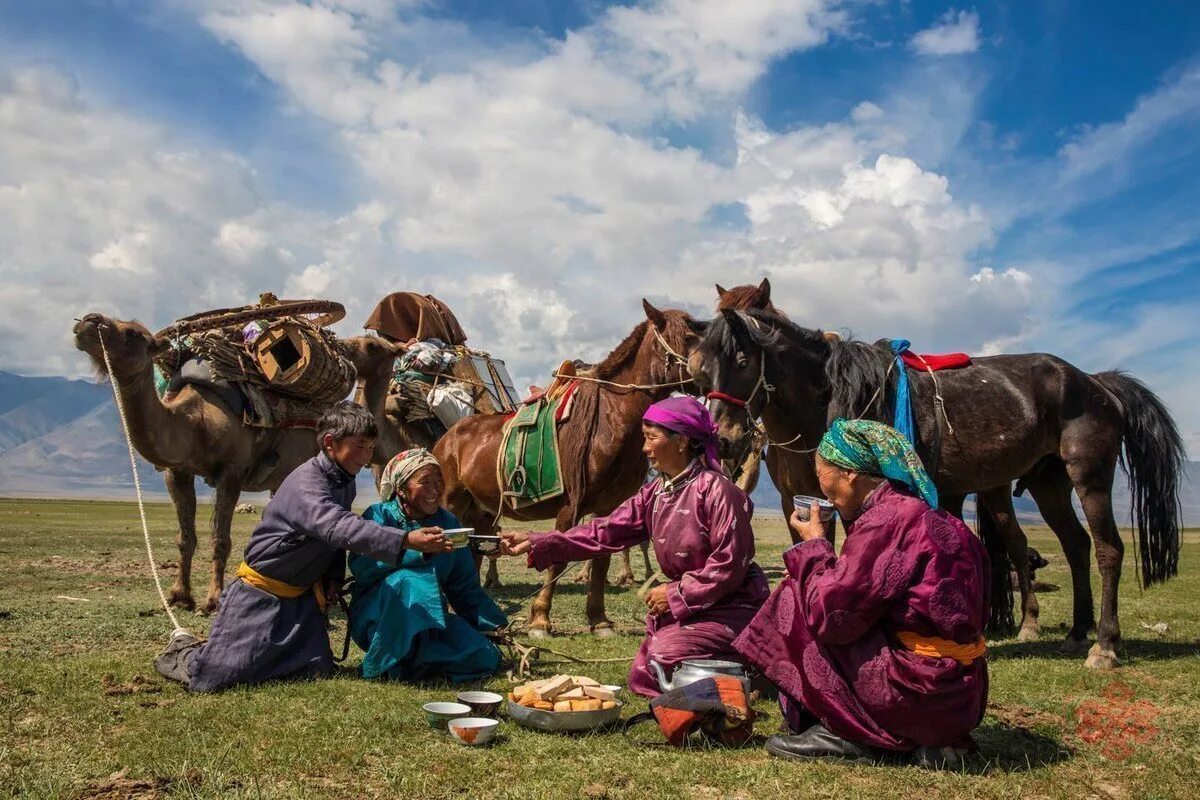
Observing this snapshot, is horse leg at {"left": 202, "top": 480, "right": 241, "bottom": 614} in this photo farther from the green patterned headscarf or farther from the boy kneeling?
the green patterned headscarf

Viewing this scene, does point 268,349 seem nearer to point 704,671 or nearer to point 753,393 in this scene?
point 753,393

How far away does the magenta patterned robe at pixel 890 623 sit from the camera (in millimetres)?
3352

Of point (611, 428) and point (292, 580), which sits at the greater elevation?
point (611, 428)

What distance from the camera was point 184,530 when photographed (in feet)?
28.6

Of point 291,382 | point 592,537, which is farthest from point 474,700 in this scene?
point 291,382

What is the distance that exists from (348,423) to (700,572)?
2266 millimetres

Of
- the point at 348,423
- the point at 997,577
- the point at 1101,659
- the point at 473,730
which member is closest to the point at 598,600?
the point at 348,423

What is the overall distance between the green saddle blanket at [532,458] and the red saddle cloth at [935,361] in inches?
123

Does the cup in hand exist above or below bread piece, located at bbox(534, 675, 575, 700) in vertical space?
above

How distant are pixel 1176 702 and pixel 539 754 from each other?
12.5 feet

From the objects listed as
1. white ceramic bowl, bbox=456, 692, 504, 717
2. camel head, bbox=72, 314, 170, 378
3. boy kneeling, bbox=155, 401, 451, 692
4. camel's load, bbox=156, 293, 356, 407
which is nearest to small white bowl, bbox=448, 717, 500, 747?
white ceramic bowl, bbox=456, 692, 504, 717

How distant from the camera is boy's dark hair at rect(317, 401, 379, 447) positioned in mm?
5008

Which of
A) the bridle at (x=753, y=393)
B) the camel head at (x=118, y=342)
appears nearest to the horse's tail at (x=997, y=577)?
the bridle at (x=753, y=393)

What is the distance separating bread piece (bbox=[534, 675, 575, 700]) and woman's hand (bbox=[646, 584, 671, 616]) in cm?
60
